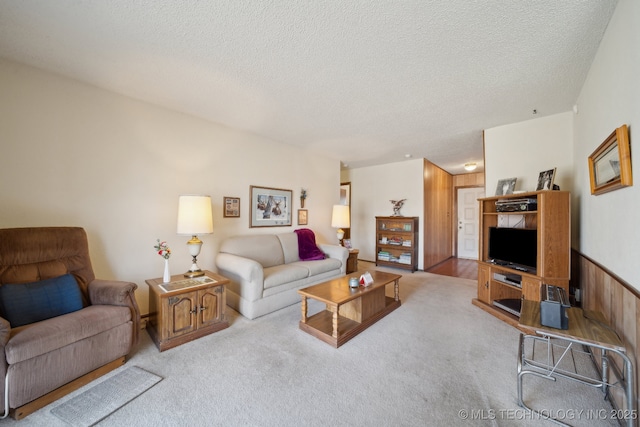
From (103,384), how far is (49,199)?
5.54 ft

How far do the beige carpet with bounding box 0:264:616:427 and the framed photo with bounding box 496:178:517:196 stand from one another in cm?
165

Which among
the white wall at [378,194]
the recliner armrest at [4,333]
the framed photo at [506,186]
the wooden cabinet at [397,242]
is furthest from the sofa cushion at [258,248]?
the framed photo at [506,186]

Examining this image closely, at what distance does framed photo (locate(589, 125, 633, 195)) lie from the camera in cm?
133

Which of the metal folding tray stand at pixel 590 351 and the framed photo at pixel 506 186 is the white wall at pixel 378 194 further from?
the metal folding tray stand at pixel 590 351

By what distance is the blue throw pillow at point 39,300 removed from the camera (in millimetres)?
1637

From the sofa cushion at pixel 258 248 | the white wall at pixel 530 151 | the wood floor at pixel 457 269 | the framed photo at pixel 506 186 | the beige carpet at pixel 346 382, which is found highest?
the white wall at pixel 530 151

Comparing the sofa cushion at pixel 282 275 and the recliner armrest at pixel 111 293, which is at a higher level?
the recliner armrest at pixel 111 293

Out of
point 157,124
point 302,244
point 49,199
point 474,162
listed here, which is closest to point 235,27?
point 157,124

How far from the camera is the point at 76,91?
7.63 ft

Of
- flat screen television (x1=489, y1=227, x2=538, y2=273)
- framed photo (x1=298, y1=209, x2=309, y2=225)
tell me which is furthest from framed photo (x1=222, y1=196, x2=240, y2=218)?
flat screen television (x1=489, y1=227, x2=538, y2=273)

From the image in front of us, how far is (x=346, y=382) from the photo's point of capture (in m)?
1.73

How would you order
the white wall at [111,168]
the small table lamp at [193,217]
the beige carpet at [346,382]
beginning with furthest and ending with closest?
the small table lamp at [193,217] < the white wall at [111,168] < the beige carpet at [346,382]

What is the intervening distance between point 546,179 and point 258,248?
3612 mm

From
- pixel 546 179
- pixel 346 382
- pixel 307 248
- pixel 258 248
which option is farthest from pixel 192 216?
pixel 546 179
